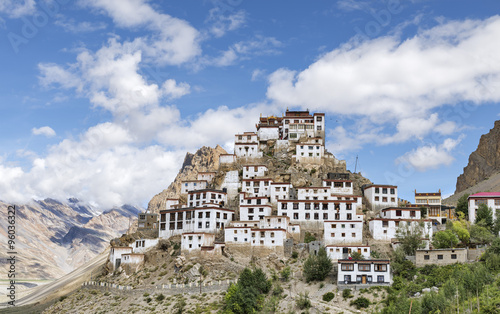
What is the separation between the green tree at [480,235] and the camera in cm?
7475

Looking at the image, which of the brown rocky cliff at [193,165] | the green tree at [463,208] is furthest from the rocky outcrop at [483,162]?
the brown rocky cliff at [193,165]

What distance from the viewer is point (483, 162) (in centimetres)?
15162

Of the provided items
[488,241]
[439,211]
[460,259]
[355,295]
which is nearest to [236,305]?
[355,295]

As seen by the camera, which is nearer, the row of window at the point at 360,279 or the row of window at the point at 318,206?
the row of window at the point at 360,279

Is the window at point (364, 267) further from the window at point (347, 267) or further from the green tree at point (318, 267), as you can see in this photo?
the green tree at point (318, 267)

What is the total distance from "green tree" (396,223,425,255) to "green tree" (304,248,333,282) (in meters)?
10.5

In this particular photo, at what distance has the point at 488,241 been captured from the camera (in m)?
74.6

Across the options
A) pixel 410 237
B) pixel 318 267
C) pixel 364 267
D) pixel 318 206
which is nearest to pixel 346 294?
pixel 364 267

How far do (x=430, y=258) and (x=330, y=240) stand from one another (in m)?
13.5

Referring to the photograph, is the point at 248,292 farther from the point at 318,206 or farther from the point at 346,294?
the point at 318,206

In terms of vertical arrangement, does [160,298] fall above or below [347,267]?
below

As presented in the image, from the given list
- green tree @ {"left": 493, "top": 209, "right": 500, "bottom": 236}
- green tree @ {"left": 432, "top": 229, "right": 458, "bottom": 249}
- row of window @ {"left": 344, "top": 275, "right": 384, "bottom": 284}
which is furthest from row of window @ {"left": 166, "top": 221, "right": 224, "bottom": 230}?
green tree @ {"left": 493, "top": 209, "right": 500, "bottom": 236}

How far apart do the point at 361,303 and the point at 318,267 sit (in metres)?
8.17

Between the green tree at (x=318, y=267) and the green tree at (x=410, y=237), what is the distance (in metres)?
10.5
